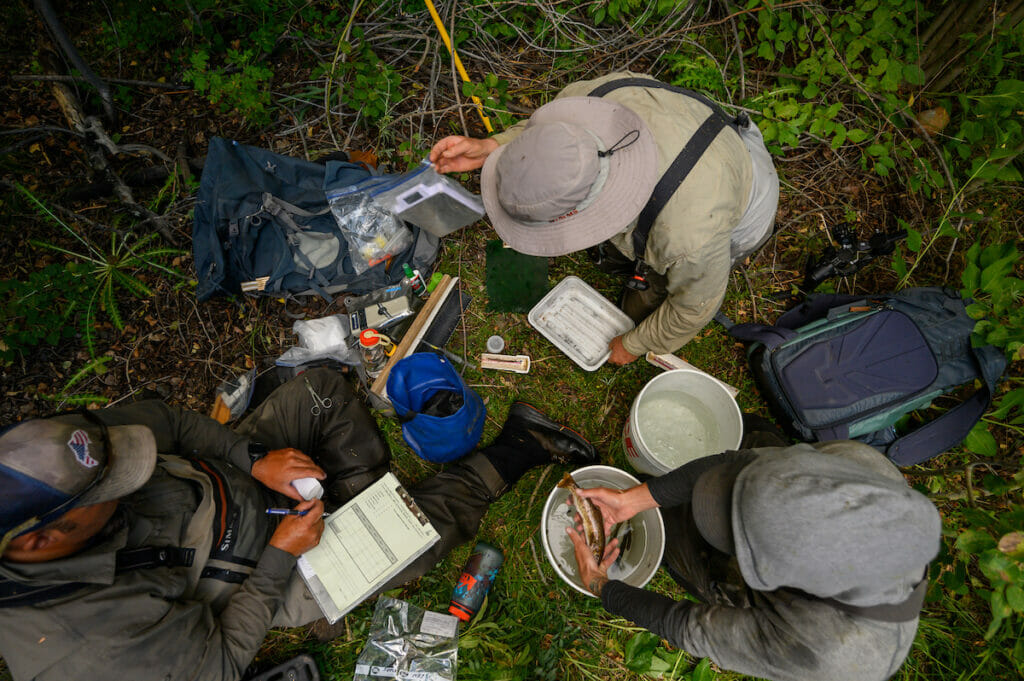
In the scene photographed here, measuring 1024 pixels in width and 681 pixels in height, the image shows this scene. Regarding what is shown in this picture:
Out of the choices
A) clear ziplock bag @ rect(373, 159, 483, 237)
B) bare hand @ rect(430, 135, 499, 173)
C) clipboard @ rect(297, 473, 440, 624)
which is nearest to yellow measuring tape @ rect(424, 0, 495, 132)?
clear ziplock bag @ rect(373, 159, 483, 237)

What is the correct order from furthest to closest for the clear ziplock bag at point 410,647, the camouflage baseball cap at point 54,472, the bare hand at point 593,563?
the clear ziplock bag at point 410,647 → the bare hand at point 593,563 → the camouflage baseball cap at point 54,472

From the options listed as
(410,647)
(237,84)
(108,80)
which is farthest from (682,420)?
(108,80)

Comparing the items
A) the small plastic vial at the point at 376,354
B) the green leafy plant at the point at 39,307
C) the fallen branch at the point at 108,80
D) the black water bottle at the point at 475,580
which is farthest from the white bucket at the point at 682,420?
the fallen branch at the point at 108,80

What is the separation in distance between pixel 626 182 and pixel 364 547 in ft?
7.79

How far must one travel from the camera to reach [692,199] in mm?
2051

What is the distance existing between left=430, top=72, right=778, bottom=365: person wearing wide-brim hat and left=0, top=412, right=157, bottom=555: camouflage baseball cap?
6.26ft

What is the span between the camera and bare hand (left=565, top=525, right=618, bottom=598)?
246 centimetres

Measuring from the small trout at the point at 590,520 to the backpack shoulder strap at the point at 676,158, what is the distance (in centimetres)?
139

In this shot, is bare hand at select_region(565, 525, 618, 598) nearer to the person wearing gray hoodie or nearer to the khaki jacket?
the person wearing gray hoodie

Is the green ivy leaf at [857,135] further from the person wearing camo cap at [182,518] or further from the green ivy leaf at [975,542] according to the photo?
the person wearing camo cap at [182,518]

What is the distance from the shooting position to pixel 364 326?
339cm

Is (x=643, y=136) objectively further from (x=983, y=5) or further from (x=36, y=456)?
(x=983, y=5)

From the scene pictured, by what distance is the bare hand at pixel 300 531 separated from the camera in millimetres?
2467

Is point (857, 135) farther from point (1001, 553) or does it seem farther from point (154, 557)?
point (154, 557)
